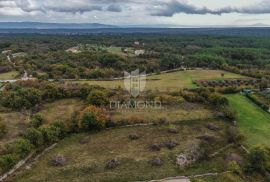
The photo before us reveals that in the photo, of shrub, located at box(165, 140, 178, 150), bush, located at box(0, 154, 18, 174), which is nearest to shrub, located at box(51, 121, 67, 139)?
bush, located at box(0, 154, 18, 174)

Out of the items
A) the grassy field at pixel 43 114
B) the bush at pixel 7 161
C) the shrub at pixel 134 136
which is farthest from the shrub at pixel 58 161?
the shrub at pixel 134 136

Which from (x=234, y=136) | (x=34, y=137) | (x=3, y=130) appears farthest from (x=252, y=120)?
(x=3, y=130)

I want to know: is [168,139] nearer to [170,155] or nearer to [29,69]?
[170,155]

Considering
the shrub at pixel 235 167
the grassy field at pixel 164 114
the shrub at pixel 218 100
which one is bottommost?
the shrub at pixel 235 167

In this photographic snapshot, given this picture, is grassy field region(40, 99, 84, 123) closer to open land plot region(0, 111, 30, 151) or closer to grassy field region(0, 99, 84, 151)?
grassy field region(0, 99, 84, 151)

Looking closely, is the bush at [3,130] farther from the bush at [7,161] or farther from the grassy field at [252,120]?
the grassy field at [252,120]

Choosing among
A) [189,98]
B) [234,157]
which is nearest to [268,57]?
[189,98]
